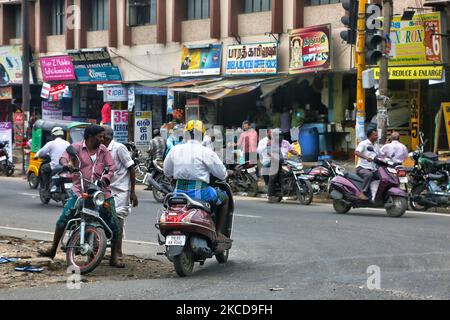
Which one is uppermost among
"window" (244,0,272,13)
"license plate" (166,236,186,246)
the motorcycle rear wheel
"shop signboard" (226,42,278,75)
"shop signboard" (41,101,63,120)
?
"window" (244,0,272,13)

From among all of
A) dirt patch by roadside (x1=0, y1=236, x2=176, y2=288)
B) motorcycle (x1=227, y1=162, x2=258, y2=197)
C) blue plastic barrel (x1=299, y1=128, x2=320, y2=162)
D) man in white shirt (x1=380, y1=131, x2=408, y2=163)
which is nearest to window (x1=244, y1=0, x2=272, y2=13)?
blue plastic barrel (x1=299, y1=128, x2=320, y2=162)

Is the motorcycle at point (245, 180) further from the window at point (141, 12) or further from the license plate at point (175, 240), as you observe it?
the window at point (141, 12)

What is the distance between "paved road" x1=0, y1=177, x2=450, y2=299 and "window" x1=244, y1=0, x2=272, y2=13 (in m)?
11.7

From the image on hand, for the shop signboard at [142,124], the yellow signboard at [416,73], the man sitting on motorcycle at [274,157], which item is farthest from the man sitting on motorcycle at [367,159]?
the shop signboard at [142,124]

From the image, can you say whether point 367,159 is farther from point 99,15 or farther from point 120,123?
point 99,15

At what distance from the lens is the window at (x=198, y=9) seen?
2933 centimetres

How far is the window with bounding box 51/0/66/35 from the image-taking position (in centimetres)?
3556

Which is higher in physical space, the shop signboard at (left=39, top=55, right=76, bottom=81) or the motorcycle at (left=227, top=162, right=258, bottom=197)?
the shop signboard at (left=39, top=55, right=76, bottom=81)

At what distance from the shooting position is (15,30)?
38812 mm

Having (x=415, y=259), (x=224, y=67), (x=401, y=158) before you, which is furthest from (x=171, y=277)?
(x=224, y=67)

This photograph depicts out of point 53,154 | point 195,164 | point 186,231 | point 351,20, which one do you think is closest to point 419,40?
point 351,20

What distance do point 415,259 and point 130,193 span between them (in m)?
3.69

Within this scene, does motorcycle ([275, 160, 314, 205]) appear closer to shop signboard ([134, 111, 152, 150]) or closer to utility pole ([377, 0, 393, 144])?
utility pole ([377, 0, 393, 144])

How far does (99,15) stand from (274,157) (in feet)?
57.9
